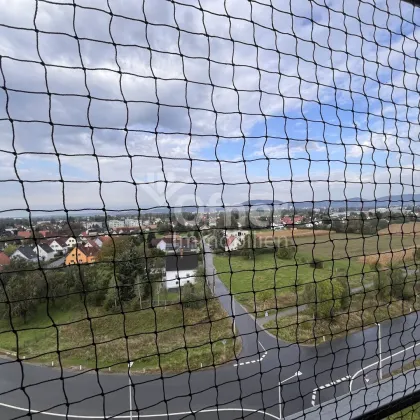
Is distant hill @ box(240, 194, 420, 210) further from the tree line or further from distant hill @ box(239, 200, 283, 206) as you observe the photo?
the tree line

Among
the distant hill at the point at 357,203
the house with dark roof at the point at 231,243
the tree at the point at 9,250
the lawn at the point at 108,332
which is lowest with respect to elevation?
the lawn at the point at 108,332

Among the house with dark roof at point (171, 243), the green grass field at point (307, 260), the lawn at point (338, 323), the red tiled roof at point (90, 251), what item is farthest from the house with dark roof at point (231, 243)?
the red tiled roof at point (90, 251)

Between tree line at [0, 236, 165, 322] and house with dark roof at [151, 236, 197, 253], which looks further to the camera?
house with dark roof at [151, 236, 197, 253]

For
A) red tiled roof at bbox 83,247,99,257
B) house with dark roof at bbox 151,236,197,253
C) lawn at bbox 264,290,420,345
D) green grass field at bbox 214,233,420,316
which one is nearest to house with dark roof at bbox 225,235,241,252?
green grass field at bbox 214,233,420,316

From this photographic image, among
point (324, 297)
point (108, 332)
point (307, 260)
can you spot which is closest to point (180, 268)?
point (307, 260)

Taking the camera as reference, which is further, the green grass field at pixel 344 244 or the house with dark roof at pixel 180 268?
the green grass field at pixel 344 244

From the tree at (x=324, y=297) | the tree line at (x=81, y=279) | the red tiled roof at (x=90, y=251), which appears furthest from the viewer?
the red tiled roof at (x=90, y=251)

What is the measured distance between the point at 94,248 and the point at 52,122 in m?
0.64

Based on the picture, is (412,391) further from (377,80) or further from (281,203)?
(377,80)

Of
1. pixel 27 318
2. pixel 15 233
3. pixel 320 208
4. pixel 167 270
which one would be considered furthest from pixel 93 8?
pixel 167 270

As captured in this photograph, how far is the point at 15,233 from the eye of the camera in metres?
0.74

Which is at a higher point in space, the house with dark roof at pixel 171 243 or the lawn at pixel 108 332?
the house with dark roof at pixel 171 243

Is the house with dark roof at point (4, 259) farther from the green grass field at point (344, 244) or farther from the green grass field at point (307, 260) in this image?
the green grass field at point (344, 244)

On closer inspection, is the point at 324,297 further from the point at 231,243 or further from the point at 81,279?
the point at 81,279
